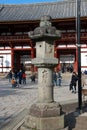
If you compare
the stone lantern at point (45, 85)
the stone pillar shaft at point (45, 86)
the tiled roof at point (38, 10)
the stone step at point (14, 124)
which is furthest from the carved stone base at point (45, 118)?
the tiled roof at point (38, 10)

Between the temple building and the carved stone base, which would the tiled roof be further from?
the carved stone base

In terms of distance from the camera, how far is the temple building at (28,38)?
3800cm

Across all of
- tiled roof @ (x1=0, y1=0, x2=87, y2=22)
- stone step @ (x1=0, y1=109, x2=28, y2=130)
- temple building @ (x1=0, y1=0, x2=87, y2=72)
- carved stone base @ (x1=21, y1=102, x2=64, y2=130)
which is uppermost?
tiled roof @ (x1=0, y1=0, x2=87, y2=22)

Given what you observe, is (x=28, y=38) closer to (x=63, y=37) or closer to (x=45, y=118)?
(x=63, y=37)

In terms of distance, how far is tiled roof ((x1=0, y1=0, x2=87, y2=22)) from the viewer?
141 ft

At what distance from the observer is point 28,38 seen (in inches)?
1483

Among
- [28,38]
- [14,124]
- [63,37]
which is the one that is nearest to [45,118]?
[14,124]

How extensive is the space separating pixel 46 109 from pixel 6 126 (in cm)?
137

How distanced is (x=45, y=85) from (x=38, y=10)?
38.6m

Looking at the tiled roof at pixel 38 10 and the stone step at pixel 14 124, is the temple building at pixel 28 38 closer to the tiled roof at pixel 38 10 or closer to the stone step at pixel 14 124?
the tiled roof at pixel 38 10

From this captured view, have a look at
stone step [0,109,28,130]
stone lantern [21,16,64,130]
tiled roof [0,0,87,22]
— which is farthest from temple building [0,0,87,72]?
stone lantern [21,16,64,130]

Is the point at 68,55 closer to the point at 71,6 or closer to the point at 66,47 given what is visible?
the point at 66,47

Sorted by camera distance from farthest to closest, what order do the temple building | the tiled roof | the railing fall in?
the tiled roof
the temple building
the railing

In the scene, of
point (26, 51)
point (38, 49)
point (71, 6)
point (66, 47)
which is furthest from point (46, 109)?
point (71, 6)
